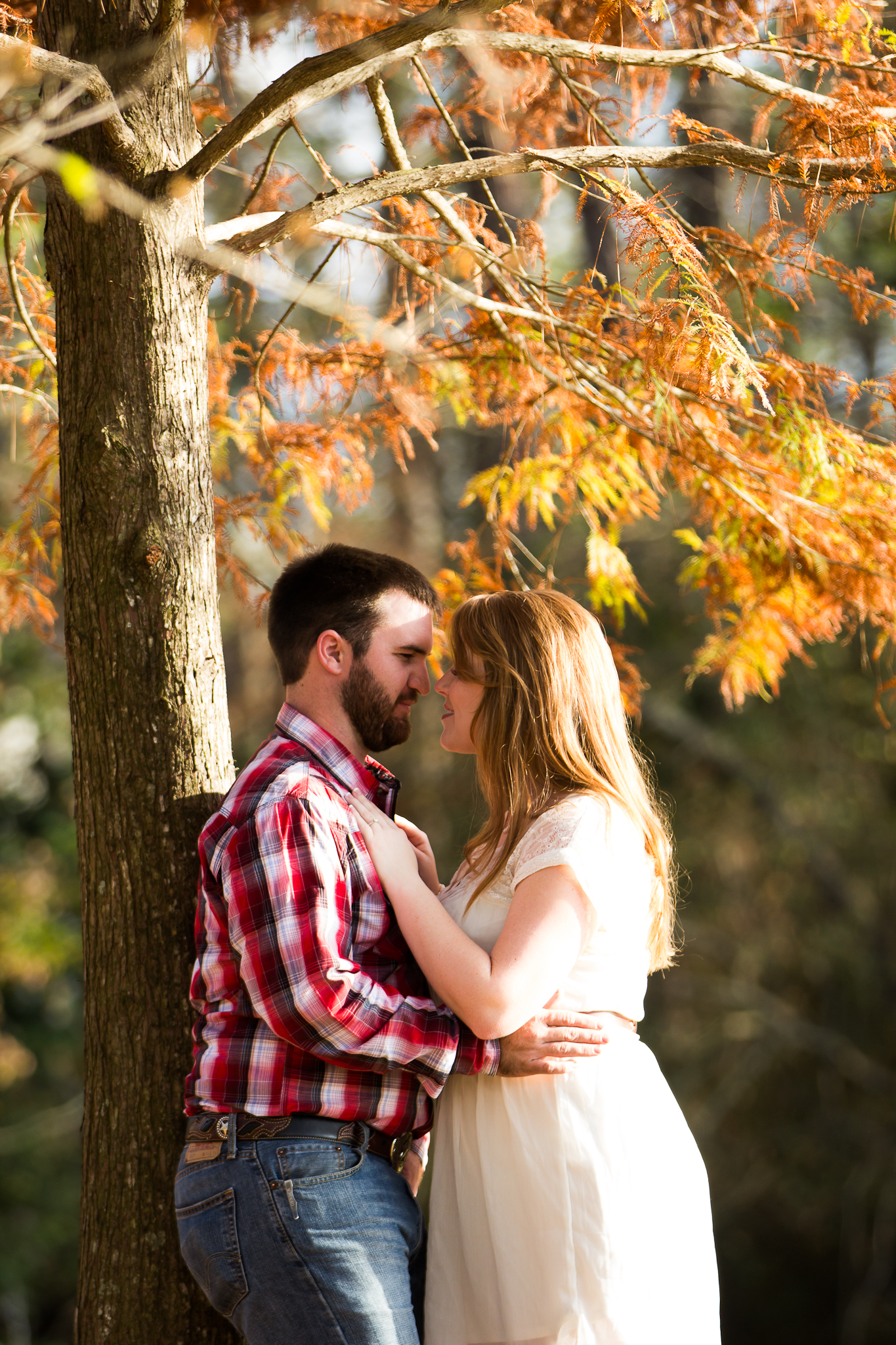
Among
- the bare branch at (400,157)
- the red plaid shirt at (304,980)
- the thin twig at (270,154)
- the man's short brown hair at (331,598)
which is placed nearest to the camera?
the red plaid shirt at (304,980)

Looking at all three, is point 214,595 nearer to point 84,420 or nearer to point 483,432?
point 84,420

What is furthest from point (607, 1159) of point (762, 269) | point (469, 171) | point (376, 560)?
point (762, 269)

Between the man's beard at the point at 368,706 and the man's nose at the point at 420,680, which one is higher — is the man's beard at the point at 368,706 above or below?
below

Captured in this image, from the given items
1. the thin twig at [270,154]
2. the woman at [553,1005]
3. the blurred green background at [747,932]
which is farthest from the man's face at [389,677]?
the blurred green background at [747,932]

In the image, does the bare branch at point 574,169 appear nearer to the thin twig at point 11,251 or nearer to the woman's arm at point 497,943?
the thin twig at point 11,251

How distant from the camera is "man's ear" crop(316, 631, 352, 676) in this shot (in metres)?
2.26

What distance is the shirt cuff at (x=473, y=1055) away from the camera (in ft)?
6.46

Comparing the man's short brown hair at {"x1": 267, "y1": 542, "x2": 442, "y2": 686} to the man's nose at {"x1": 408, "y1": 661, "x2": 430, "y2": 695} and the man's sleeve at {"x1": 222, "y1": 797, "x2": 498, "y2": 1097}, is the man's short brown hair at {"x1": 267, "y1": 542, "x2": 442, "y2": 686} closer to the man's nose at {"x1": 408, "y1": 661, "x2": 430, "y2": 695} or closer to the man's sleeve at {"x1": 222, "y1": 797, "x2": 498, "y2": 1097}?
the man's nose at {"x1": 408, "y1": 661, "x2": 430, "y2": 695}

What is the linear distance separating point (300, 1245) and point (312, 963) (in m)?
0.45

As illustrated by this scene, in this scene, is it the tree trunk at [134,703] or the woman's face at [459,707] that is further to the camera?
the woman's face at [459,707]

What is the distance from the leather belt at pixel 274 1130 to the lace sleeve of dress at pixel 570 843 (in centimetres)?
51

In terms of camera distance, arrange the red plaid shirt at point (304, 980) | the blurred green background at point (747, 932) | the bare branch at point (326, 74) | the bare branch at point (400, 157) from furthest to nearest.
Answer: the blurred green background at point (747, 932) → the bare branch at point (400, 157) → the bare branch at point (326, 74) → the red plaid shirt at point (304, 980)

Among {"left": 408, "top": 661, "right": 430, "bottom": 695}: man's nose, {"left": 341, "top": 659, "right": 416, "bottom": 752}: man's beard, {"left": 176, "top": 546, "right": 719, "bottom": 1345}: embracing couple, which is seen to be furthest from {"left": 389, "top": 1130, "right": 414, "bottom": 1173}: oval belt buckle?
{"left": 408, "top": 661, "right": 430, "bottom": 695}: man's nose

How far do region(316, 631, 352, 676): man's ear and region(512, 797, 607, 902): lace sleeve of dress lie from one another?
19.2 inches
